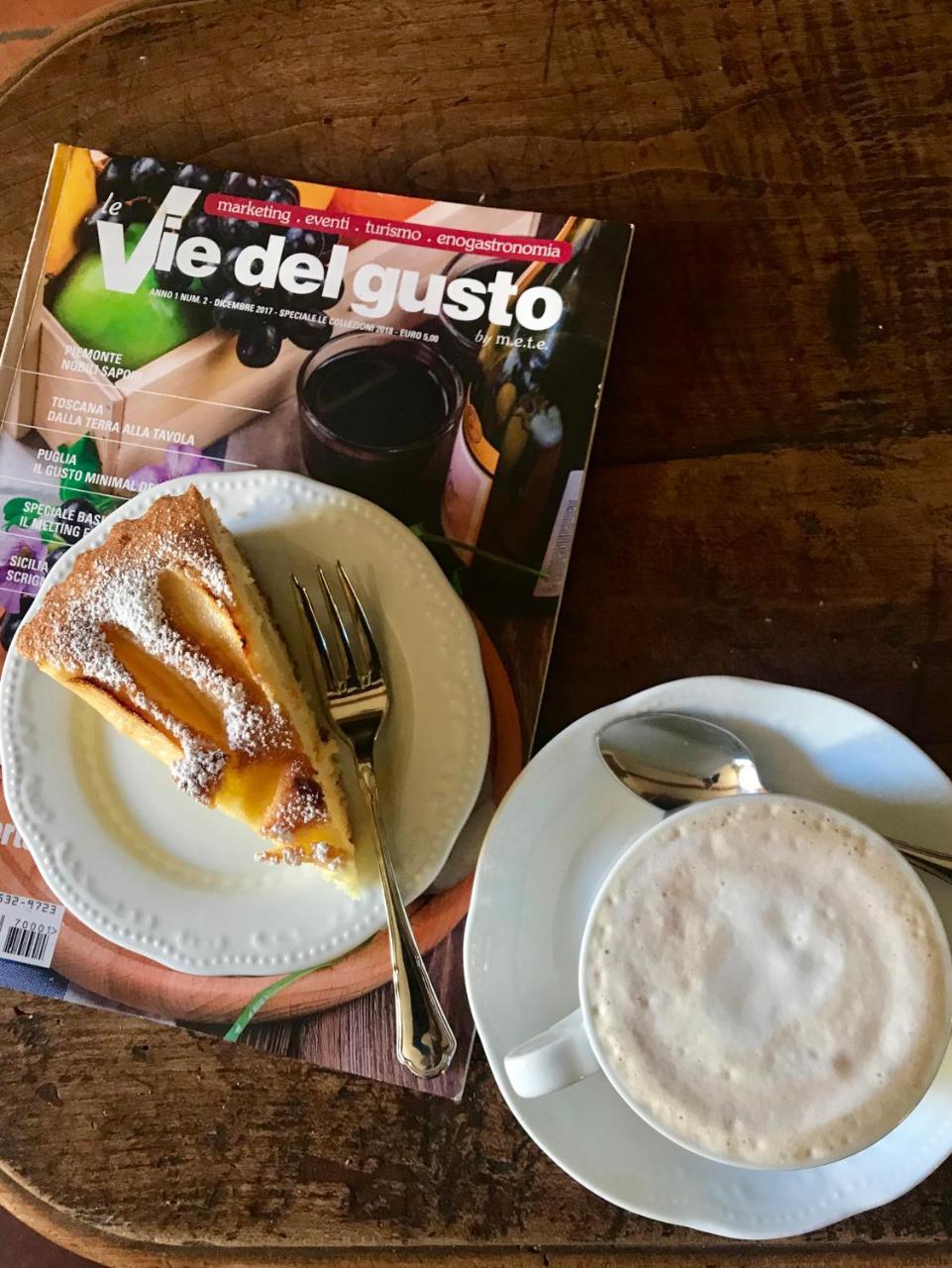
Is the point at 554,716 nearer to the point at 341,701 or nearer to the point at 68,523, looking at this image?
the point at 341,701

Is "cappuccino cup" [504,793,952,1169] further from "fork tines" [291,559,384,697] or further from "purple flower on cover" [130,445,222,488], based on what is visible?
"purple flower on cover" [130,445,222,488]

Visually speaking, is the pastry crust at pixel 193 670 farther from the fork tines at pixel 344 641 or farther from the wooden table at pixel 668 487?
the wooden table at pixel 668 487

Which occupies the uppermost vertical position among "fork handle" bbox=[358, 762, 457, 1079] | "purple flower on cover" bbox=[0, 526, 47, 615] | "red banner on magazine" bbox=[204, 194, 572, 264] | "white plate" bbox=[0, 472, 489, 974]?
"red banner on magazine" bbox=[204, 194, 572, 264]

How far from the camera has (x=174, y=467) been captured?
35.7 inches

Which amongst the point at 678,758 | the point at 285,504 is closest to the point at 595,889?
the point at 678,758

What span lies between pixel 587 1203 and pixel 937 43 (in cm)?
100

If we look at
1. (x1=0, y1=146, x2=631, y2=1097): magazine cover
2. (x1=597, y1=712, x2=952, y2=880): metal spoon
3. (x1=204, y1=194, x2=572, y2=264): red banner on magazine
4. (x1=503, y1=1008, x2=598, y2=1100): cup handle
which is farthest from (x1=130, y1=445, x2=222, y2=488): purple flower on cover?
(x1=503, y1=1008, x2=598, y2=1100): cup handle

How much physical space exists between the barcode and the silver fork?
322 millimetres

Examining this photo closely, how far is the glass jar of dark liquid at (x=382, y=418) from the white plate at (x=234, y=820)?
0.05m

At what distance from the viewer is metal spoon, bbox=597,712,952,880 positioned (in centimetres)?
73

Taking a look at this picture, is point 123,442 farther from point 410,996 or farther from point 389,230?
point 410,996

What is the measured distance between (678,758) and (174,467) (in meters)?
0.52

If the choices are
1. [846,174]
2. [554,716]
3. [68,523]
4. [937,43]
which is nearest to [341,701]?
[554,716]

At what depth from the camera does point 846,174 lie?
0.84 m
